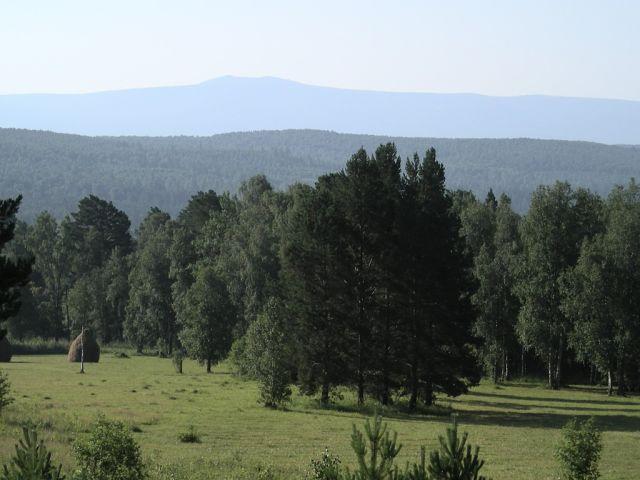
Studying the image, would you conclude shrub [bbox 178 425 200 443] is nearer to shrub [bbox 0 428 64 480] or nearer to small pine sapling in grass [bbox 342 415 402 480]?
shrub [bbox 0 428 64 480]

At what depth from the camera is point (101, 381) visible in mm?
60688

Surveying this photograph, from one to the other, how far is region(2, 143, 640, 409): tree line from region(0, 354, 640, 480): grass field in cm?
313

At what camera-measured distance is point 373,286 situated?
53.6m

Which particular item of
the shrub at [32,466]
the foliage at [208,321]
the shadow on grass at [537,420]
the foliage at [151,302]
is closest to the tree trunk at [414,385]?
the shadow on grass at [537,420]

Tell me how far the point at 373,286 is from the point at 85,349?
117 ft

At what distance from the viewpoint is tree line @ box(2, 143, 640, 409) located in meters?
52.9

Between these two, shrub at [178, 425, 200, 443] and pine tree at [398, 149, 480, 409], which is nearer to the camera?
shrub at [178, 425, 200, 443]

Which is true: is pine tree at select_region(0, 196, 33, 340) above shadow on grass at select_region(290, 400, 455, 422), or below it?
above

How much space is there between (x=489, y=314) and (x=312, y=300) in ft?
88.1

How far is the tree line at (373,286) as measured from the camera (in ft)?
174

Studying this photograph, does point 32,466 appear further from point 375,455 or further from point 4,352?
point 4,352

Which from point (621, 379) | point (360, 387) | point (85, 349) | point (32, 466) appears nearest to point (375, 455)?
Result: point (32, 466)

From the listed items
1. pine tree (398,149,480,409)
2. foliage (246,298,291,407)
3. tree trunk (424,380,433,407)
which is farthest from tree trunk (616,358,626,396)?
foliage (246,298,291,407)

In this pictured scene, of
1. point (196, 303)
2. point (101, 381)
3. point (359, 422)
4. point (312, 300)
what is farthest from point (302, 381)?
point (196, 303)
